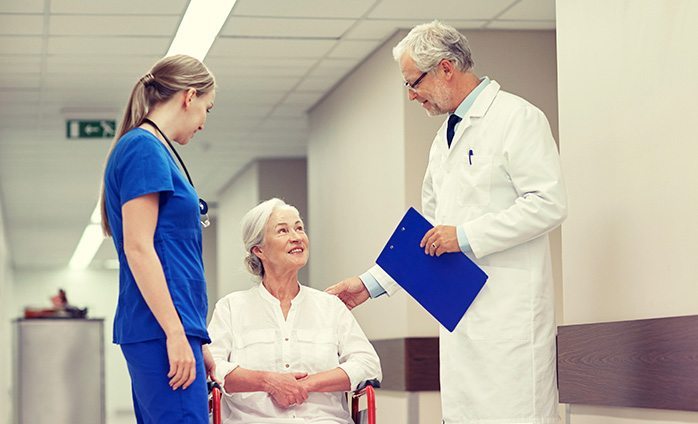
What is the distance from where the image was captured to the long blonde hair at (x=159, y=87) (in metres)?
2.76

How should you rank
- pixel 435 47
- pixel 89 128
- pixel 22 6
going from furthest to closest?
pixel 89 128 → pixel 22 6 → pixel 435 47

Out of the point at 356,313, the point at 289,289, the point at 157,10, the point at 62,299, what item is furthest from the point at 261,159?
the point at 289,289

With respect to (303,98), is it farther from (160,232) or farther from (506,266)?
(160,232)

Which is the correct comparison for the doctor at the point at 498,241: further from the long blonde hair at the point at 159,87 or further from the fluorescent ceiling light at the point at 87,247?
the fluorescent ceiling light at the point at 87,247

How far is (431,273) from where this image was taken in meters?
3.19

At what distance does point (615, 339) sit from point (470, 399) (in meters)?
0.64

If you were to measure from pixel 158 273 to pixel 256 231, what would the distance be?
159cm

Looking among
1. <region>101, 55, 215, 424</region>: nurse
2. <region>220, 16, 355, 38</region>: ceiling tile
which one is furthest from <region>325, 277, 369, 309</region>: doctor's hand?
<region>220, 16, 355, 38</region>: ceiling tile

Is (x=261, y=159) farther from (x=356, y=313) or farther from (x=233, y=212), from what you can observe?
(x=356, y=313)

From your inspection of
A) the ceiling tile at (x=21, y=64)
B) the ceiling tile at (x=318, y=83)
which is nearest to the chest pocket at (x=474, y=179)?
the ceiling tile at (x=21, y=64)

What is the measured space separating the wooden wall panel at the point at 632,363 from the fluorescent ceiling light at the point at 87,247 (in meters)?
11.8

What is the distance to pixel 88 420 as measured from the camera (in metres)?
7.27

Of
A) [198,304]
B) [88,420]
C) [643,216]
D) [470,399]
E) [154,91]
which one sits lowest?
[88,420]

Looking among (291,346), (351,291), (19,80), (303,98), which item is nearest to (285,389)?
(291,346)
